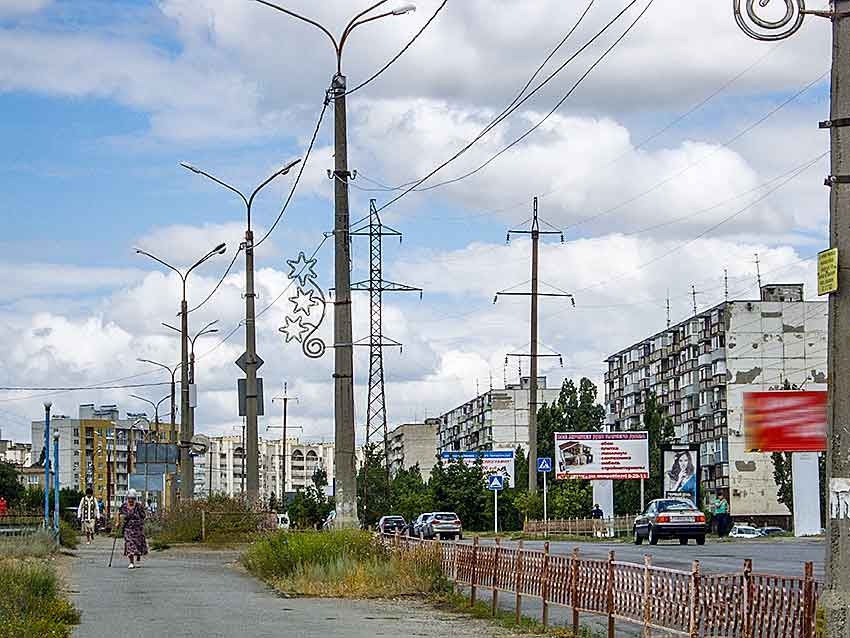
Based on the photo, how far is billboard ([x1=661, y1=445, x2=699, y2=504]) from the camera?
229 feet

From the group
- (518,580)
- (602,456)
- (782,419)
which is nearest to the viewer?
(518,580)

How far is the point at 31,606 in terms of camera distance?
15.9 metres

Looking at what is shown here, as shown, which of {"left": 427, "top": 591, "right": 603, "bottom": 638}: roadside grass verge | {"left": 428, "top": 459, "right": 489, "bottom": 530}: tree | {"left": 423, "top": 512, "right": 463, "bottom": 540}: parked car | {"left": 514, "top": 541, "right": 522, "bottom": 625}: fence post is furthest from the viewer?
{"left": 428, "top": 459, "right": 489, "bottom": 530}: tree

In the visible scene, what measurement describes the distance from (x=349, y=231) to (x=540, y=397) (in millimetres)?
144427

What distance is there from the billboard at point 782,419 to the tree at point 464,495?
23.1 meters

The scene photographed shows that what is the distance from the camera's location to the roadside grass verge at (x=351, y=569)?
22031mm

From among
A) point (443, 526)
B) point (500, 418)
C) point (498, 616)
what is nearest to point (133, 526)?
point (498, 616)

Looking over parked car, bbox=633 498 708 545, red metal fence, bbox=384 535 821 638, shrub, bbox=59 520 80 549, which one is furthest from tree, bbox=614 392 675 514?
red metal fence, bbox=384 535 821 638

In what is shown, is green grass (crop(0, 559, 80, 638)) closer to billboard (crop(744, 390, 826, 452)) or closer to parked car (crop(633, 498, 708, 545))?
parked car (crop(633, 498, 708, 545))

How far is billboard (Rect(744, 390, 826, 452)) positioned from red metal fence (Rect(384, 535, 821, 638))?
150 feet

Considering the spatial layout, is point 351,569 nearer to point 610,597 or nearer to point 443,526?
point 610,597

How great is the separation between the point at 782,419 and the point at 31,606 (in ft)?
169

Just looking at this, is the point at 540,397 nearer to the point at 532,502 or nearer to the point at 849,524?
the point at 532,502

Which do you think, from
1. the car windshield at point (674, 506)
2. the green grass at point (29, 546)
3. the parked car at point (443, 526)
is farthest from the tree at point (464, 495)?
the green grass at point (29, 546)
